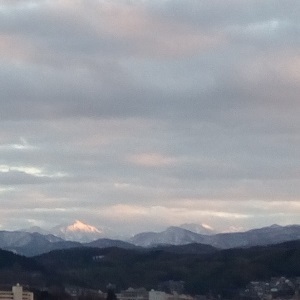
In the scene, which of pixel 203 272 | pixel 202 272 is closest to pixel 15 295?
pixel 202 272

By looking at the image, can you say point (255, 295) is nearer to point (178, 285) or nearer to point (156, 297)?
point (178, 285)

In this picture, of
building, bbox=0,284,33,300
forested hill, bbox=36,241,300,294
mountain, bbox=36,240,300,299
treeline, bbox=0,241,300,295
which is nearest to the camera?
building, bbox=0,284,33,300

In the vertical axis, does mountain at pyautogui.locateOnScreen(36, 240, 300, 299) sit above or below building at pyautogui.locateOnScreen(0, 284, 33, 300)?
above

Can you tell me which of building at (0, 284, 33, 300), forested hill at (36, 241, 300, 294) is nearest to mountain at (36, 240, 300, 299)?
forested hill at (36, 241, 300, 294)

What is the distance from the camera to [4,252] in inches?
7495

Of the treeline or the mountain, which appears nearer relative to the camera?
the treeline

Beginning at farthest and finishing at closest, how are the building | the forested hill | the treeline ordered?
1. the forested hill
2. the treeline
3. the building

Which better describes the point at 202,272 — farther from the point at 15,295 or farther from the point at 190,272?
the point at 15,295

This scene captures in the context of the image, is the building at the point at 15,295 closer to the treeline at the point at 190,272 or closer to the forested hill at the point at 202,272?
the treeline at the point at 190,272

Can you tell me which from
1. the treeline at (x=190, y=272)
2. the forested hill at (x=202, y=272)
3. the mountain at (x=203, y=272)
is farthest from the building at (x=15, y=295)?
the forested hill at (x=202, y=272)

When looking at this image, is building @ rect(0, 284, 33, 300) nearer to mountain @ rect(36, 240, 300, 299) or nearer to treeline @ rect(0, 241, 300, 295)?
treeline @ rect(0, 241, 300, 295)

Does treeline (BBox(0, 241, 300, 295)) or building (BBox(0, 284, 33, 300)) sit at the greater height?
treeline (BBox(0, 241, 300, 295))

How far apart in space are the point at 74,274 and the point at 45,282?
77.3ft

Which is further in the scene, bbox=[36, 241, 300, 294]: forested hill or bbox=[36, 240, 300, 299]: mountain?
bbox=[36, 241, 300, 294]: forested hill
